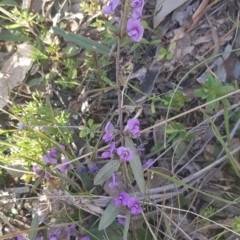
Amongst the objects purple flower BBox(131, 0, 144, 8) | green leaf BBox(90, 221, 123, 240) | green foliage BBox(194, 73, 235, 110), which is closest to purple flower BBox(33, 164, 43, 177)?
green leaf BBox(90, 221, 123, 240)

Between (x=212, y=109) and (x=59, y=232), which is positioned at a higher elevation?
(x=212, y=109)

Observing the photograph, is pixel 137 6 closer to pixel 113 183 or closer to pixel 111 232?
pixel 113 183

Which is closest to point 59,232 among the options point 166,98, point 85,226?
point 85,226

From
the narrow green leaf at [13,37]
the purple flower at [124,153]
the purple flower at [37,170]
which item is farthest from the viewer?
the narrow green leaf at [13,37]


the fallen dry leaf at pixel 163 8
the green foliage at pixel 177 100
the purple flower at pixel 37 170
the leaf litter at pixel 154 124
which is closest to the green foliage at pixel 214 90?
the leaf litter at pixel 154 124

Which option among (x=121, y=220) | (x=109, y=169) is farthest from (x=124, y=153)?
(x=121, y=220)

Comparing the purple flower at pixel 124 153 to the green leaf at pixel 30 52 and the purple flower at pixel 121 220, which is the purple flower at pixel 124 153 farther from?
the green leaf at pixel 30 52

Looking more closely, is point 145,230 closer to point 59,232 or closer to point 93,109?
point 59,232
